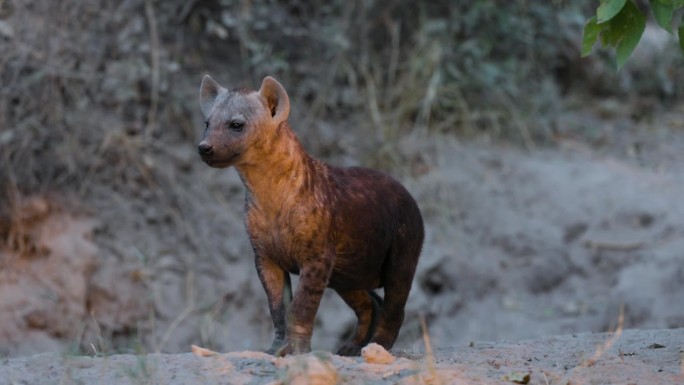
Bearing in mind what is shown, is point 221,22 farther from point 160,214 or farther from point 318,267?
point 318,267

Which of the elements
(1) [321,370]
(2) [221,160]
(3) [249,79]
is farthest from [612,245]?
(1) [321,370]

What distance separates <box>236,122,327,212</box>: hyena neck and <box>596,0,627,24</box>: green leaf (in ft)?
5.24

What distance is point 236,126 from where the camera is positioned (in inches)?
204

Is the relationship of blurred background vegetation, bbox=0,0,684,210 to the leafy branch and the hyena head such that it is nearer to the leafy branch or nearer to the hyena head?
the hyena head

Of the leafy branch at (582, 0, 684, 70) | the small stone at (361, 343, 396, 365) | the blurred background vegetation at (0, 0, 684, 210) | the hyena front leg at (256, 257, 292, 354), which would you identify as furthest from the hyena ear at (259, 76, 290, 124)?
the blurred background vegetation at (0, 0, 684, 210)

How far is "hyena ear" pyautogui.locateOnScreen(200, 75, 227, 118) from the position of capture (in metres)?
5.46

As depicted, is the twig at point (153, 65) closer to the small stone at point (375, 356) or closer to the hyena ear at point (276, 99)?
the hyena ear at point (276, 99)

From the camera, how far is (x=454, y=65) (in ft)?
35.9

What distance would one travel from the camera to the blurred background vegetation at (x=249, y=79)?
29.8 feet

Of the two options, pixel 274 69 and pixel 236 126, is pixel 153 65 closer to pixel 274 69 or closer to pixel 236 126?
pixel 274 69

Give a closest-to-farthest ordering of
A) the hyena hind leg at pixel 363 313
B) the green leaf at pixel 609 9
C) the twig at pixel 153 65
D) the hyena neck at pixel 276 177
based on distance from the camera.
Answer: the green leaf at pixel 609 9 < the hyena neck at pixel 276 177 < the hyena hind leg at pixel 363 313 < the twig at pixel 153 65

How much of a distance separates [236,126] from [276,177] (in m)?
0.31

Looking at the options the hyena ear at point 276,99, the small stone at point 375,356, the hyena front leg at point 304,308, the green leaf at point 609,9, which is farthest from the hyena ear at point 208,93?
the green leaf at point 609,9

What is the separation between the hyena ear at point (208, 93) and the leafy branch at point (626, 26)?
1791 mm
